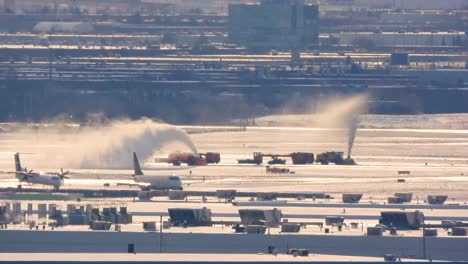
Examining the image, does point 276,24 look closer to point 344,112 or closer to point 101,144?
point 344,112

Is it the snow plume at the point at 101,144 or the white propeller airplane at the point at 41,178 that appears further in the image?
the snow plume at the point at 101,144

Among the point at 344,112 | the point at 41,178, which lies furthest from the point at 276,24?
the point at 41,178

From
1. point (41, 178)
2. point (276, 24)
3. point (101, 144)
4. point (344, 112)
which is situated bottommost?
point (41, 178)

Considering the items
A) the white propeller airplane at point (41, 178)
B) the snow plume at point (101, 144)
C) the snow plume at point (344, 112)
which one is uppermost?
the snow plume at point (344, 112)

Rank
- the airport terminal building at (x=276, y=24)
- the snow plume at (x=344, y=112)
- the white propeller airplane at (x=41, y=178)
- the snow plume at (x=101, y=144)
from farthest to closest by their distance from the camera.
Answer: the airport terminal building at (x=276, y=24)
the snow plume at (x=344, y=112)
the snow plume at (x=101, y=144)
the white propeller airplane at (x=41, y=178)

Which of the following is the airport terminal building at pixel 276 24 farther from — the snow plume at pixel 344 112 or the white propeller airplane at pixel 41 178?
the white propeller airplane at pixel 41 178

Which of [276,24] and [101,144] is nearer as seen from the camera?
[101,144]

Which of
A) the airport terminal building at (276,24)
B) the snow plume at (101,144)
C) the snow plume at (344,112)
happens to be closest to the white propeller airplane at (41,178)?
the snow plume at (101,144)

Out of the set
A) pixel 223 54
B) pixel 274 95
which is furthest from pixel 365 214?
pixel 223 54
